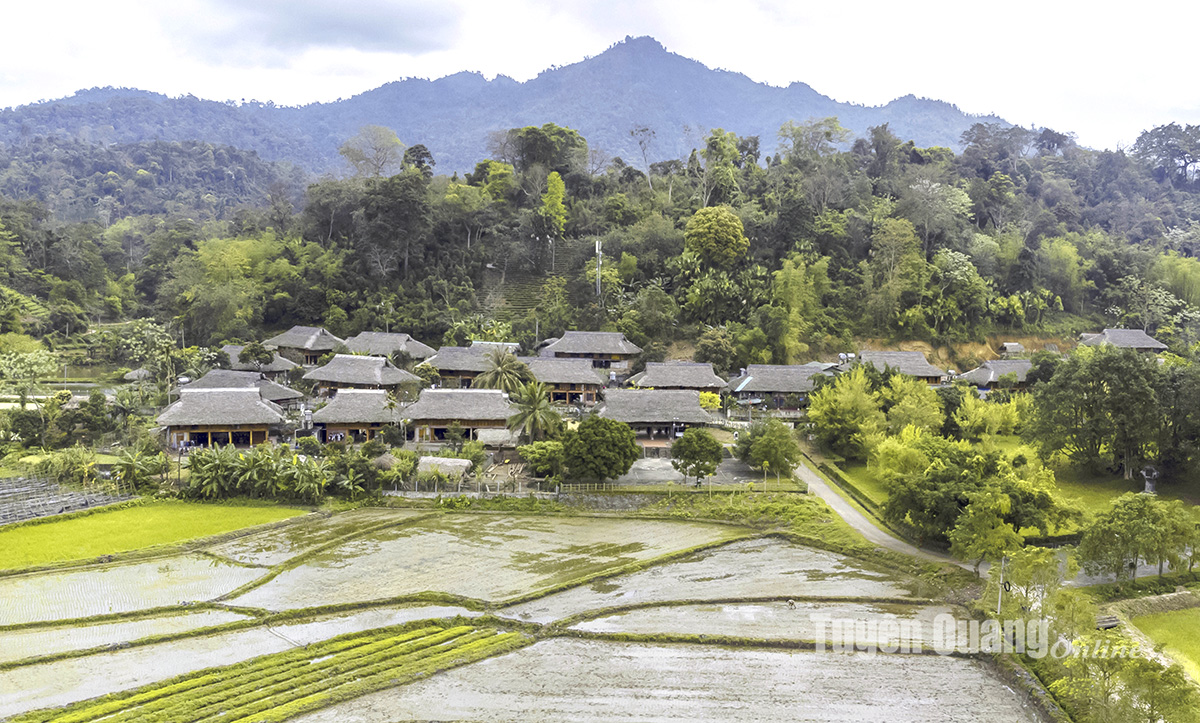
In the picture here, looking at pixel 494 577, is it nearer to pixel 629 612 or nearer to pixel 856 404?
pixel 629 612

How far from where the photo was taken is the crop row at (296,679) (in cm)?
1503

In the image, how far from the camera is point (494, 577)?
22.7 m

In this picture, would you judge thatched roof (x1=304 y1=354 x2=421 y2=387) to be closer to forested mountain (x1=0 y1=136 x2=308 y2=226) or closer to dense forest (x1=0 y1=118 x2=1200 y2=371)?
dense forest (x1=0 y1=118 x2=1200 y2=371)

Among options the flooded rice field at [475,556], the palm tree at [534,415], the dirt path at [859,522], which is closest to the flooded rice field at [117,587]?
the flooded rice field at [475,556]

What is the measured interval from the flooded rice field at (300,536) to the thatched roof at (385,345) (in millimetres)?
24087

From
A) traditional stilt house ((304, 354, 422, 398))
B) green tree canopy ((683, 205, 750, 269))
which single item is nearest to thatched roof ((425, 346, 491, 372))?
traditional stilt house ((304, 354, 422, 398))

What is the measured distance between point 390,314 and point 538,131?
83.4 ft

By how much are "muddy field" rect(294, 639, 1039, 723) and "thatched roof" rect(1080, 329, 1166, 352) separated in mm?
46366

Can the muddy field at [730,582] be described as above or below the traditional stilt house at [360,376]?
below

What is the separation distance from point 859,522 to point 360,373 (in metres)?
29.4

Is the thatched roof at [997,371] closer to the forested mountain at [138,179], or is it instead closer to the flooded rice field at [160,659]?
the flooded rice field at [160,659]

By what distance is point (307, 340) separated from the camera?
53219 mm

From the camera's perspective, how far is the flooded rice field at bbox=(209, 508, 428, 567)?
79.9 ft

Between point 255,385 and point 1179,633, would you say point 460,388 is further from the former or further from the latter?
point 1179,633
